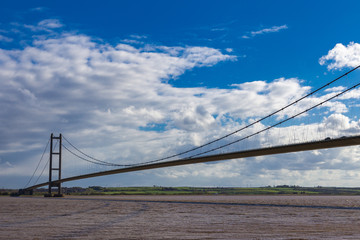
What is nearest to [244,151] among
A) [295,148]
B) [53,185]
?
[295,148]

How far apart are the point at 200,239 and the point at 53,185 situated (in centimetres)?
6897

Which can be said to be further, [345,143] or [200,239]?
[345,143]

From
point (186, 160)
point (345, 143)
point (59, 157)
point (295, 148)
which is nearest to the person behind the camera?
point (345, 143)

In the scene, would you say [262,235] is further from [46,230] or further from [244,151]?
[244,151]

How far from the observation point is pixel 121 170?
62.3 m

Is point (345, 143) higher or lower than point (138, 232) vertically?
higher

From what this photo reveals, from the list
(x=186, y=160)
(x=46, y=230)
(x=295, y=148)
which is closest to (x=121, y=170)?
(x=186, y=160)

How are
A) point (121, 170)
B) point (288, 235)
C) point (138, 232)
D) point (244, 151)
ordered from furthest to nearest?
1. point (121, 170)
2. point (244, 151)
3. point (138, 232)
4. point (288, 235)

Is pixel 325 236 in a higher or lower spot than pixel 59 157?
lower

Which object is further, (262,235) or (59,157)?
(59,157)

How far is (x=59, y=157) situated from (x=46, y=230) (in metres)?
73.4

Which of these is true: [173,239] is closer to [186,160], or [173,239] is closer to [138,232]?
[138,232]

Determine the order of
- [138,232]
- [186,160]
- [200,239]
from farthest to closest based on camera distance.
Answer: [186,160], [138,232], [200,239]

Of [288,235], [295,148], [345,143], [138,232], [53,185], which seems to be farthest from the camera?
[53,185]
